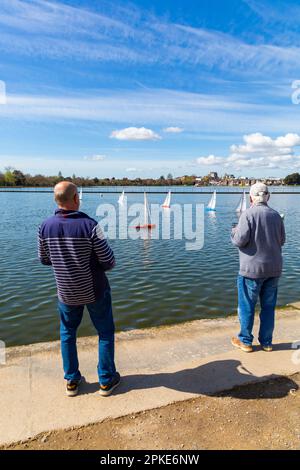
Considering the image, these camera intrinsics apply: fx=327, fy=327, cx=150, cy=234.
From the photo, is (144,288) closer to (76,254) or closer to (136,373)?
(136,373)

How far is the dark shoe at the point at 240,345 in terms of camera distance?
484 cm

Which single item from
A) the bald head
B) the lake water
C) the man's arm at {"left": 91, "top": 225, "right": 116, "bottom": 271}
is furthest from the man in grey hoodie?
the lake water

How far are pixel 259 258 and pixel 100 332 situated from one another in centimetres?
242

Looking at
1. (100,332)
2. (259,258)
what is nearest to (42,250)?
(100,332)

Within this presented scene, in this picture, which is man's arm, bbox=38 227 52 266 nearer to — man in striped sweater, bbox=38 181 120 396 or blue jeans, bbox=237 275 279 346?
man in striped sweater, bbox=38 181 120 396

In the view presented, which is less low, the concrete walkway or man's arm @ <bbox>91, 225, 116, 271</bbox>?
man's arm @ <bbox>91, 225, 116, 271</bbox>

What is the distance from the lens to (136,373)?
427cm

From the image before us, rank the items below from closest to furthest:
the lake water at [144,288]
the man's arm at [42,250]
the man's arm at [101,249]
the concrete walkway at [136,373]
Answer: the concrete walkway at [136,373] < the man's arm at [101,249] < the man's arm at [42,250] < the lake water at [144,288]

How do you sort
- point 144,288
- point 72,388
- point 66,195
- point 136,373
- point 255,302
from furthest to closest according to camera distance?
point 144,288 → point 255,302 → point 136,373 → point 72,388 → point 66,195

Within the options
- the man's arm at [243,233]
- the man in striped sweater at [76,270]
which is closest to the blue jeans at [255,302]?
the man's arm at [243,233]

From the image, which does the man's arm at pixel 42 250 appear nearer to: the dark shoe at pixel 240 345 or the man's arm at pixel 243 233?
the man's arm at pixel 243 233

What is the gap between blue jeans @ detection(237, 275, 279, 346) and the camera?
4.80 m

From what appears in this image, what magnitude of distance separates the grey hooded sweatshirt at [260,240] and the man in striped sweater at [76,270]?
202 centimetres

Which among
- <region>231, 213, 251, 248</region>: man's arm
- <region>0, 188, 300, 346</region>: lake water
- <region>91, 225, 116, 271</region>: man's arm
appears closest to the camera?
<region>91, 225, 116, 271</region>: man's arm
